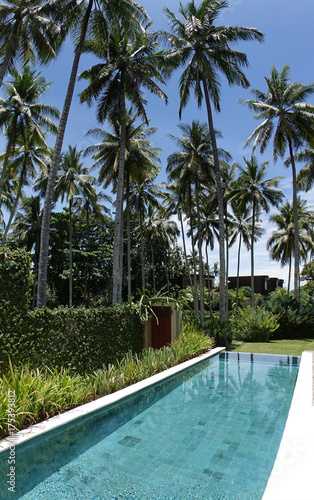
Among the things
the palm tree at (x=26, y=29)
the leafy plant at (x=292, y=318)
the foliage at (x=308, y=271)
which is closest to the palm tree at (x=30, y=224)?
the palm tree at (x=26, y=29)

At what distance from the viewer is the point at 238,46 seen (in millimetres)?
16203

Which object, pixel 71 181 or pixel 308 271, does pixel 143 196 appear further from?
pixel 308 271

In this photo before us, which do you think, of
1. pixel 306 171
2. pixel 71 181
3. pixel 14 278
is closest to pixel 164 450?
pixel 14 278

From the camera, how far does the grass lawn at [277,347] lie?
13.2 meters

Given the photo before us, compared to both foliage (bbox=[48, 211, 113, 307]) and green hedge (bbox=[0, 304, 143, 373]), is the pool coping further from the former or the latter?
foliage (bbox=[48, 211, 113, 307])

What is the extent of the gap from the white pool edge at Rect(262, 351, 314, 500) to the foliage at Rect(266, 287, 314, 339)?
11.7 m

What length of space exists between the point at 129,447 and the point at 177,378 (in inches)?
160

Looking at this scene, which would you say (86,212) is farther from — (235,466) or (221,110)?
(235,466)

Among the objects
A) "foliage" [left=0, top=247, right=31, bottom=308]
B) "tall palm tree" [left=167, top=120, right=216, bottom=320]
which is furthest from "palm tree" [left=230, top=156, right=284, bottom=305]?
"foliage" [left=0, top=247, right=31, bottom=308]

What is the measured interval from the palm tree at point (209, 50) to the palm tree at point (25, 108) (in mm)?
8615

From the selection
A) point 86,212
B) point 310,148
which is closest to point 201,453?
point 310,148

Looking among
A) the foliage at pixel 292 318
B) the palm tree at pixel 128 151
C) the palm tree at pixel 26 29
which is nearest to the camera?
the palm tree at pixel 26 29

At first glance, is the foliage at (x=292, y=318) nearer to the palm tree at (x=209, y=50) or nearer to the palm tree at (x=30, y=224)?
the palm tree at (x=209, y=50)

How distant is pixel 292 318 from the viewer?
1759cm
